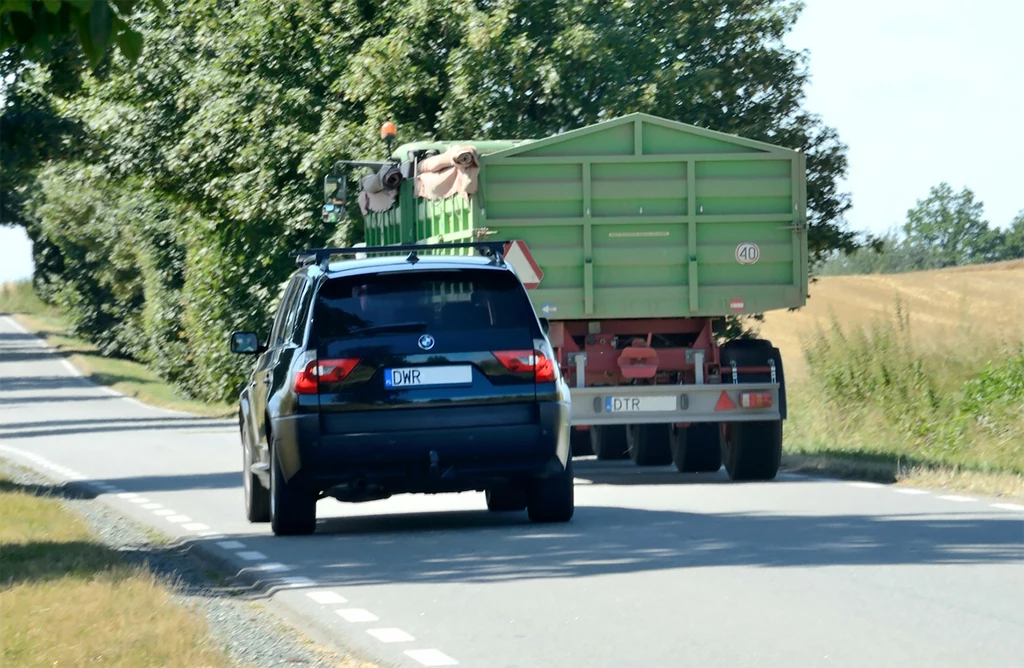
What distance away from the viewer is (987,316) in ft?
78.4

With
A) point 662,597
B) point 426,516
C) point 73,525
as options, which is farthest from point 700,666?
point 73,525

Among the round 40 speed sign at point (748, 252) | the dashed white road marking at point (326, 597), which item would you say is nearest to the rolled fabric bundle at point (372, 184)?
the round 40 speed sign at point (748, 252)

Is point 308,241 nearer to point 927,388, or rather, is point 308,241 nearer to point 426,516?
point 927,388

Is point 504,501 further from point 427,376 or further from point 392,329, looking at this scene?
point 392,329

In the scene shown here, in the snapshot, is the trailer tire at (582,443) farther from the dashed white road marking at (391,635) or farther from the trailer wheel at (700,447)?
the dashed white road marking at (391,635)

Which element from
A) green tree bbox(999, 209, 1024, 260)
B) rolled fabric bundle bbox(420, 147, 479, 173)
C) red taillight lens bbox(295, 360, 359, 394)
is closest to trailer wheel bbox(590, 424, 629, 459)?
rolled fabric bundle bbox(420, 147, 479, 173)

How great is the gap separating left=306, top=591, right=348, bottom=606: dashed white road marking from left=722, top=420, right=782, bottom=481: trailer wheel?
769 centimetres

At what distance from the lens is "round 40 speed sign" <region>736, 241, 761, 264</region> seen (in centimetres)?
1725

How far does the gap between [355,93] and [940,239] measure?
8308 centimetres

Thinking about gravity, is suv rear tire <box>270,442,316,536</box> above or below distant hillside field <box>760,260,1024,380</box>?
below

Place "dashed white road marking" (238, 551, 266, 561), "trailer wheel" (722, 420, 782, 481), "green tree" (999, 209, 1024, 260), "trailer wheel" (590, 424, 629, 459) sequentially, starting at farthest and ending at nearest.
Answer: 1. "green tree" (999, 209, 1024, 260)
2. "trailer wheel" (590, 424, 629, 459)
3. "trailer wheel" (722, 420, 782, 481)
4. "dashed white road marking" (238, 551, 266, 561)

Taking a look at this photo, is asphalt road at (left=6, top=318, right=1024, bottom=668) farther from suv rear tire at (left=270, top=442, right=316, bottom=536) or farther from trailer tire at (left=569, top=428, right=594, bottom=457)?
trailer tire at (left=569, top=428, right=594, bottom=457)

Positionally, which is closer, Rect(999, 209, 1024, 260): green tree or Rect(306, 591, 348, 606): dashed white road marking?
Rect(306, 591, 348, 606): dashed white road marking

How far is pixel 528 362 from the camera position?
12516 mm
